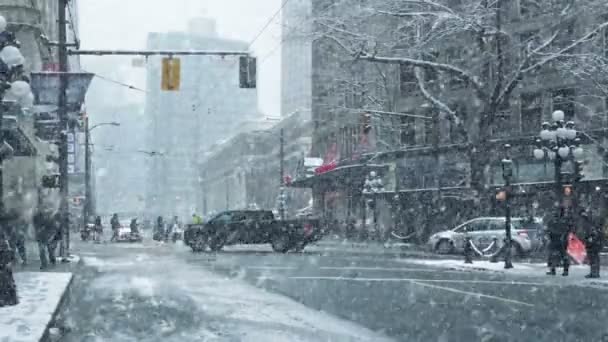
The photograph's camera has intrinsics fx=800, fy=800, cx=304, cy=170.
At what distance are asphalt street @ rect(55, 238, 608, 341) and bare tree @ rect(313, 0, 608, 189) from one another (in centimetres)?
1346

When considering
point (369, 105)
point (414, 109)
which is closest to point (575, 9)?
point (414, 109)

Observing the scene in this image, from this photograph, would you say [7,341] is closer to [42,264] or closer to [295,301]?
[295,301]

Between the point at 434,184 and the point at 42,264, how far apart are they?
27.9 meters

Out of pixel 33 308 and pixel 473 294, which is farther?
pixel 473 294

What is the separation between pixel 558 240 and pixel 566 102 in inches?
805

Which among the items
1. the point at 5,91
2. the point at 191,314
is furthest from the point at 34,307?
the point at 5,91

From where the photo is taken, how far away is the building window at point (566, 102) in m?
38.7

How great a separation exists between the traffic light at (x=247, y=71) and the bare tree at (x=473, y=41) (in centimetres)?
936

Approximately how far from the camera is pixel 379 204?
2163 inches

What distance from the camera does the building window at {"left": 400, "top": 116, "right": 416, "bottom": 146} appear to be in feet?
159

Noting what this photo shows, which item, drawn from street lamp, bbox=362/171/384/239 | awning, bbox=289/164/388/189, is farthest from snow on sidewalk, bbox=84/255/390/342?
awning, bbox=289/164/388/189

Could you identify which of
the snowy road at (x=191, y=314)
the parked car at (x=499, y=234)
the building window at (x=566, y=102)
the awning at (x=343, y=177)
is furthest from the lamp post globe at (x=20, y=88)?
the awning at (x=343, y=177)

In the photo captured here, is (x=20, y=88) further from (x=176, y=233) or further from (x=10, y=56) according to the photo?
(x=176, y=233)

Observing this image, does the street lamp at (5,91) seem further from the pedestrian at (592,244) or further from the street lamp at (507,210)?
the street lamp at (507,210)
